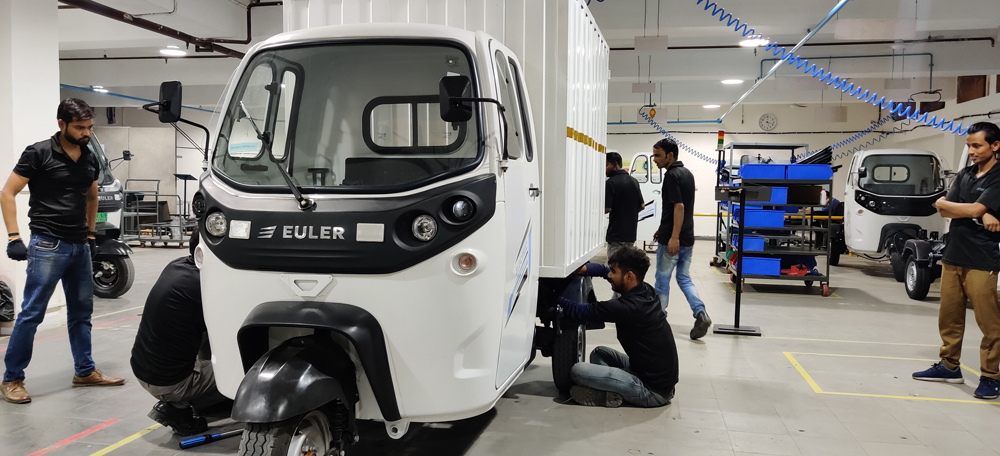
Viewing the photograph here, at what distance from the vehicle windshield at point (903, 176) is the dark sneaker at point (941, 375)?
639cm

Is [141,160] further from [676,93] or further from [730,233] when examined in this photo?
[730,233]

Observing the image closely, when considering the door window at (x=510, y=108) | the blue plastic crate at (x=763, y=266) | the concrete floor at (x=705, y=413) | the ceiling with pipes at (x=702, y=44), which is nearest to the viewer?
the door window at (x=510, y=108)

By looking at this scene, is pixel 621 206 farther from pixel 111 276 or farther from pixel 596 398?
pixel 111 276

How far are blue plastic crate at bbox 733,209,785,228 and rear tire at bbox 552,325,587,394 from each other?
5.41 meters

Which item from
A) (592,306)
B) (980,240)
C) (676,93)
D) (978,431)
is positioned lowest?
(978,431)

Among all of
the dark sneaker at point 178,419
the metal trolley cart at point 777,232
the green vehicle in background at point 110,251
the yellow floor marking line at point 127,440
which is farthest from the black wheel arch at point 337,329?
the metal trolley cart at point 777,232

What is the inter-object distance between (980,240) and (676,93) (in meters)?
13.4

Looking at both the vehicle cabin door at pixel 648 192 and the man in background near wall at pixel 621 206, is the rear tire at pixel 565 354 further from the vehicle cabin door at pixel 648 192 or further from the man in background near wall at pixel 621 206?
the vehicle cabin door at pixel 648 192

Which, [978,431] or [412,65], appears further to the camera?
[978,431]

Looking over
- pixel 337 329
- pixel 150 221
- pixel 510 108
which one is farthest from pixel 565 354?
pixel 150 221

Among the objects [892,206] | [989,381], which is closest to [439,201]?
[989,381]

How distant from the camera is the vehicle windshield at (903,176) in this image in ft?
34.8

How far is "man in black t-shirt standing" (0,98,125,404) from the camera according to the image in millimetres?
4227

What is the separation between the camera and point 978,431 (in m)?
3.99
